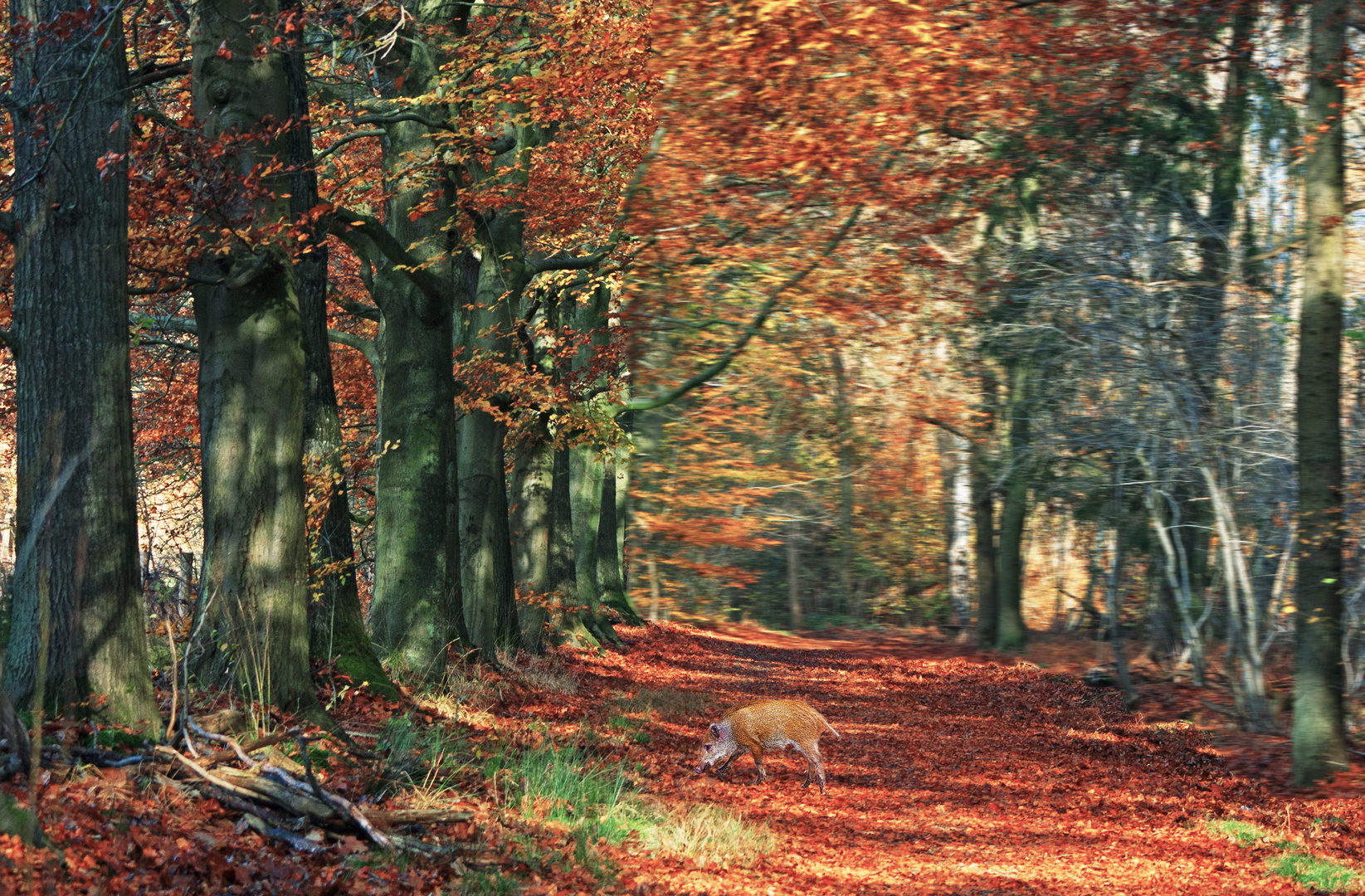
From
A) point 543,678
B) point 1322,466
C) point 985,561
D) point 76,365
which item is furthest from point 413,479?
point 985,561

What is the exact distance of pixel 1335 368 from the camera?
34.3 ft

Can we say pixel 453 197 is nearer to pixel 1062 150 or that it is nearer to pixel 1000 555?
pixel 1062 150

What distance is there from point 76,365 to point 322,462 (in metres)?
4.22

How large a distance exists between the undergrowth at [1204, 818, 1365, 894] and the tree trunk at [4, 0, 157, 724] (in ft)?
23.9

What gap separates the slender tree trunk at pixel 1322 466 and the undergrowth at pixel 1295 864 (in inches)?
68.7

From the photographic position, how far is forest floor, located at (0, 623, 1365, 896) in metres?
5.61

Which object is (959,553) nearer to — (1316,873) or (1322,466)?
(1322,466)

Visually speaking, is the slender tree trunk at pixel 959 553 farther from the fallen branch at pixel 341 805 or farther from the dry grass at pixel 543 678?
the fallen branch at pixel 341 805

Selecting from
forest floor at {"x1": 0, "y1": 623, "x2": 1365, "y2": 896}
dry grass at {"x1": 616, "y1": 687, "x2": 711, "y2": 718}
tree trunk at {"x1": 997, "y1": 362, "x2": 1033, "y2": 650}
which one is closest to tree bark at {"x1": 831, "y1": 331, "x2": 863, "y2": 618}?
tree trunk at {"x1": 997, "y1": 362, "x2": 1033, "y2": 650}

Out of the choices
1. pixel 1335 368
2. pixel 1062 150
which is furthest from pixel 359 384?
pixel 1335 368

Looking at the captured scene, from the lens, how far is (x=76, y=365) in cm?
718

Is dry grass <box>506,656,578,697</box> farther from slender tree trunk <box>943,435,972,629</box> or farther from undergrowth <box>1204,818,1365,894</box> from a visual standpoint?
slender tree trunk <box>943,435,972,629</box>

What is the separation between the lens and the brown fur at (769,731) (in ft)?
32.5

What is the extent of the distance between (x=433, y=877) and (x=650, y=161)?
9067 mm
